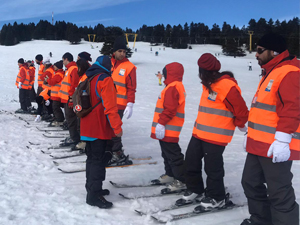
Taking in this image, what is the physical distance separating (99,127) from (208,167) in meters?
1.38

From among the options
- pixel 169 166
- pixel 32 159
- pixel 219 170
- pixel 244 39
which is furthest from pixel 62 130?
pixel 244 39

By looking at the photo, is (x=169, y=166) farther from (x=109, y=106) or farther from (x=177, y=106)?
(x=109, y=106)

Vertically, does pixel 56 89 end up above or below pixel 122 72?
below

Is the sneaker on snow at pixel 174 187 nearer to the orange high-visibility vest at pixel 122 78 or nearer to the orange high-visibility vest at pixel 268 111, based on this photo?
the orange high-visibility vest at pixel 268 111

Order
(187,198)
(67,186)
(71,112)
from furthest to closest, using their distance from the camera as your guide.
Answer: (71,112), (67,186), (187,198)

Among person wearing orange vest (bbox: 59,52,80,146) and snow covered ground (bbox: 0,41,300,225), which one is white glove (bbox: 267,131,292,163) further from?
person wearing orange vest (bbox: 59,52,80,146)

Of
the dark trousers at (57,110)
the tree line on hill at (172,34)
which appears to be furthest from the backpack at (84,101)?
the tree line on hill at (172,34)

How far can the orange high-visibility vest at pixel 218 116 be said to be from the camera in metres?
3.20

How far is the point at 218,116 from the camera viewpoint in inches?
127

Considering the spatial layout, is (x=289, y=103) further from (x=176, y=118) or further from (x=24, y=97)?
(x=24, y=97)

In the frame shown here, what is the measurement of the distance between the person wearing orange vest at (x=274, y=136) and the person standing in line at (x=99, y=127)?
158 centimetres

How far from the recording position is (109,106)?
3342 mm

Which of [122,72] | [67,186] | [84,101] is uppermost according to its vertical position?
[122,72]

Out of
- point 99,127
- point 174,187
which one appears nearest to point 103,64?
point 99,127
